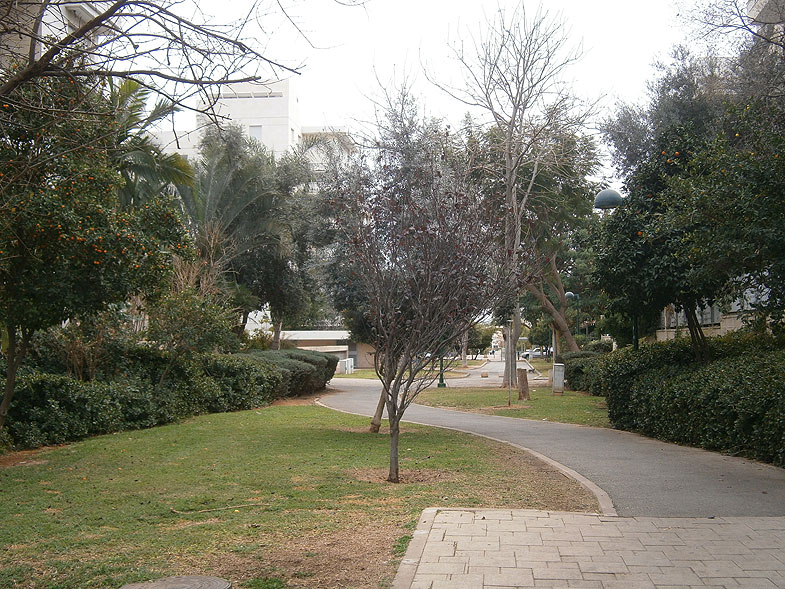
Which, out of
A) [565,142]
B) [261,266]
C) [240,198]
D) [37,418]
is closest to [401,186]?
[37,418]

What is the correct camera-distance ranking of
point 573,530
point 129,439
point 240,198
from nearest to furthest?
point 573,530, point 129,439, point 240,198

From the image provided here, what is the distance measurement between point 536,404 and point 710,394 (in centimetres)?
1038

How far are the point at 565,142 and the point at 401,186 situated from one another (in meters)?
11.6

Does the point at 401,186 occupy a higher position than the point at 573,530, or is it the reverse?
the point at 401,186

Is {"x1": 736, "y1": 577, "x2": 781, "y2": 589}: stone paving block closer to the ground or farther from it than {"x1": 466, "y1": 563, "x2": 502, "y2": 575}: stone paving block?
farther from it

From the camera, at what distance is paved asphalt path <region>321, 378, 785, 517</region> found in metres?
7.30

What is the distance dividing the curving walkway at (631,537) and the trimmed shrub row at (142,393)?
846cm

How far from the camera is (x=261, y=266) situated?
29672 millimetres

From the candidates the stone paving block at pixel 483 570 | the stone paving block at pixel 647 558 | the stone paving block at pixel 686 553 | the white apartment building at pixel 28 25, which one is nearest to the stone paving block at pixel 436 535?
the stone paving block at pixel 483 570

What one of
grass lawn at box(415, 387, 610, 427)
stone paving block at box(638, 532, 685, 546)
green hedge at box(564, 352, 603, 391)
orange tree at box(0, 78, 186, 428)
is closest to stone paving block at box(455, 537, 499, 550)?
stone paving block at box(638, 532, 685, 546)

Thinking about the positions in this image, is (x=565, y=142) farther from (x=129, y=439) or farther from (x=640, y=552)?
(x=640, y=552)

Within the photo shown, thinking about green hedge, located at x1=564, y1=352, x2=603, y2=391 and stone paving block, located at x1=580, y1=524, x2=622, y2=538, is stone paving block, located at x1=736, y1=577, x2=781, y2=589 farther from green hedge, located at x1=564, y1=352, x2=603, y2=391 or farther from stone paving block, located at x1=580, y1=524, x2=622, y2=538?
green hedge, located at x1=564, y1=352, x2=603, y2=391

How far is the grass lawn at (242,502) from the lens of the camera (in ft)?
17.6

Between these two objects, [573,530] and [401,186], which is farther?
[401,186]
